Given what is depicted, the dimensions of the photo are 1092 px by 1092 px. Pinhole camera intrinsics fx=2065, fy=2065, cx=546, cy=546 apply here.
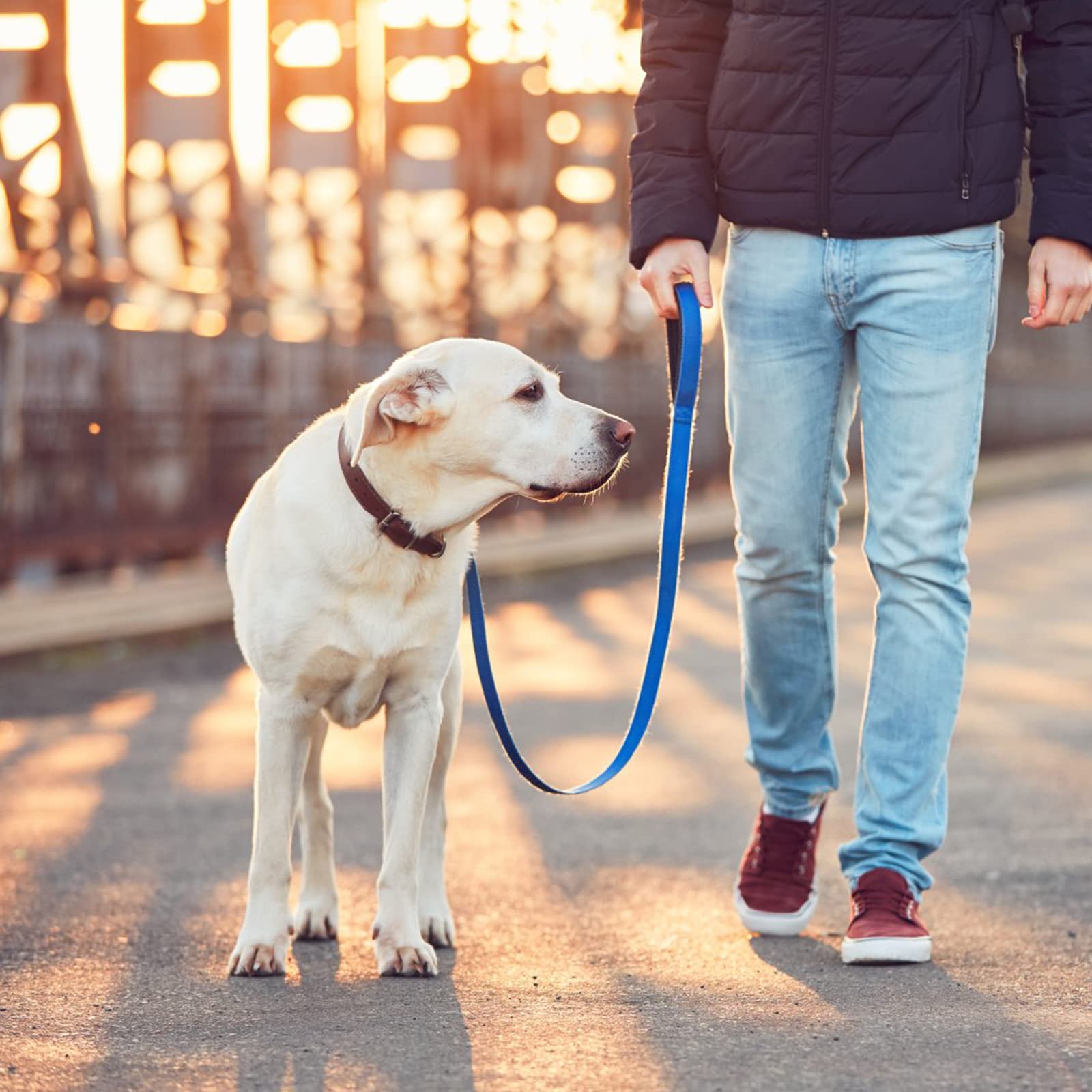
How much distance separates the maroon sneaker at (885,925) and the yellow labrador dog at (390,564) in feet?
2.40

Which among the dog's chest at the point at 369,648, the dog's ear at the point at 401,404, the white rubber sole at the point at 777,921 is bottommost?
the white rubber sole at the point at 777,921

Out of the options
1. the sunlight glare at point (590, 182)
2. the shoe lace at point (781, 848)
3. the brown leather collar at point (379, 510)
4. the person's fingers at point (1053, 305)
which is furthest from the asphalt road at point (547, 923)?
the sunlight glare at point (590, 182)

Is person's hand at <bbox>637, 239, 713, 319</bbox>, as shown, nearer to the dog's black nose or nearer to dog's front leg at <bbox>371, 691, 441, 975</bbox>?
the dog's black nose

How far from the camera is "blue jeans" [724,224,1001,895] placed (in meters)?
3.54

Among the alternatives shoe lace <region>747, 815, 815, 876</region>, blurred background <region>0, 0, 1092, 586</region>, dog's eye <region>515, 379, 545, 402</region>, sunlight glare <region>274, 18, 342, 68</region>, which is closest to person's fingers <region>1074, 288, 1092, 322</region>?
dog's eye <region>515, 379, 545, 402</region>

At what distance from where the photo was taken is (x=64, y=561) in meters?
11.9

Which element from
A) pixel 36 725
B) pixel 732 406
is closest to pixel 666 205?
pixel 732 406

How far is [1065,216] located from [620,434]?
0.85 m

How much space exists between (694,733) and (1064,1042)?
147 inches

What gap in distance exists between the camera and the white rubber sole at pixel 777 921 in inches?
147

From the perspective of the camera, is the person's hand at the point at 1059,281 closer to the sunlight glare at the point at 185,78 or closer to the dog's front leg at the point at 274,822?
the dog's front leg at the point at 274,822

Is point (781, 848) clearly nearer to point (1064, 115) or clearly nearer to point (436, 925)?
point (436, 925)

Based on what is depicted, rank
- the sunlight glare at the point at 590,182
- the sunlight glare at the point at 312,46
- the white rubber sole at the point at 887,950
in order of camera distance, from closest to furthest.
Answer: the white rubber sole at the point at 887,950, the sunlight glare at the point at 312,46, the sunlight glare at the point at 590,182

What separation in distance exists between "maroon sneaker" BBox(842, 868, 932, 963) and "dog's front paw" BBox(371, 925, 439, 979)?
704 mm
